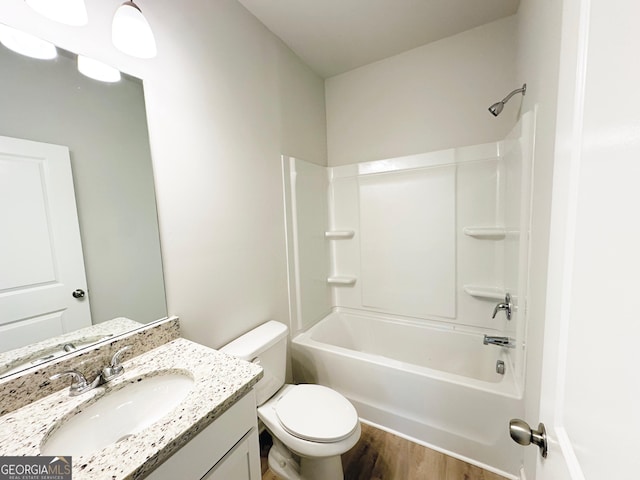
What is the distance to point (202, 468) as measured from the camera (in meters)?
0.77

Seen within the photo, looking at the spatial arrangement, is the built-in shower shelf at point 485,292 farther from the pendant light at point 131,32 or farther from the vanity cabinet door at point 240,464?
the pendant light at point 131,32

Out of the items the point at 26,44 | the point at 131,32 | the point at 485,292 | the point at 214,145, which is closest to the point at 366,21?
the point at 214,145

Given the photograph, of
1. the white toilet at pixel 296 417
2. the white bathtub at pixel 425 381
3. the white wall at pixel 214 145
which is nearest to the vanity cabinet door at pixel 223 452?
the white toilet at pixel 296 417

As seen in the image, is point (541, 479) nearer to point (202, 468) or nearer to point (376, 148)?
point (202, 468)

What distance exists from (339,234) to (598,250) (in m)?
2.06

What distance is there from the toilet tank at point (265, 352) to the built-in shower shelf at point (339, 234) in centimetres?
104

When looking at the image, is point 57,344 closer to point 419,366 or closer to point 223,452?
point 223,452

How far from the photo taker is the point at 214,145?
1.41m

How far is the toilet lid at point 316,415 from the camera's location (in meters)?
1.20

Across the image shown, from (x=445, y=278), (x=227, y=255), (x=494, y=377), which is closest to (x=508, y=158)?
(x=445, y=278)

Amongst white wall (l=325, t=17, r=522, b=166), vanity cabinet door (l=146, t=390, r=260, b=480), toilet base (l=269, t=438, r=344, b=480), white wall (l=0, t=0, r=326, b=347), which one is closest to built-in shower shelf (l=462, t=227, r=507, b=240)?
white wall (l=325, t=17, r=522, b=166)

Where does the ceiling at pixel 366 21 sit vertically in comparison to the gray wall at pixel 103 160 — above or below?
above

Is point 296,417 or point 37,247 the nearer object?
point 37,247

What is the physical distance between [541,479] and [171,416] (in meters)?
0.99
